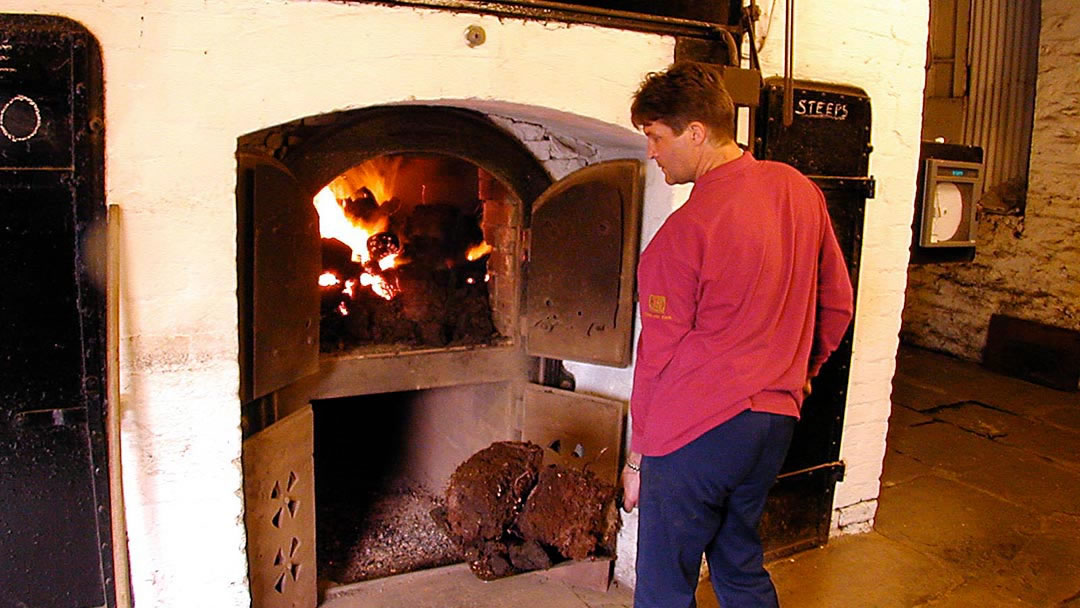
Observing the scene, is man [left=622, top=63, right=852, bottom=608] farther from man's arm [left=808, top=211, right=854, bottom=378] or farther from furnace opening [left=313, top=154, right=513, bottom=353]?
furnace opening [left=313, top=154, right=513, bottom=353]

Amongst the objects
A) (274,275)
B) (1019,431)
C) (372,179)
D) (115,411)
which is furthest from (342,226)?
(1019,431)

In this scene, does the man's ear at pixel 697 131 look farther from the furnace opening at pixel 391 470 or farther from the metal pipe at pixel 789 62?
the furnace opening at pixel 391 470

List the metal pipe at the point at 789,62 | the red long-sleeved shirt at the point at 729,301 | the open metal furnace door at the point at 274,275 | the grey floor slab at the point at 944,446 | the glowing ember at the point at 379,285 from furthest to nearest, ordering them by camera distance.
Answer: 1. the grey floor slab at the point at 944,446
2. the glowing ember at the point at 379,285
3. the metal pipe at the point at 789,62
4. the open metal furnace door at the point at 274,275
5. the red long-sleeved shirt at the point at 729,301

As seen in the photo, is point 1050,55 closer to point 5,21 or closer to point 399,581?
point 399,581

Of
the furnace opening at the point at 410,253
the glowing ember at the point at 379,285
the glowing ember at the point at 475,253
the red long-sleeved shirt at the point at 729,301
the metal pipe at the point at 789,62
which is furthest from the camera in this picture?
the glowing ember at the point at 475,253

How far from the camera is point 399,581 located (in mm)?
2949

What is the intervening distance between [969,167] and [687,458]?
252 centimetres

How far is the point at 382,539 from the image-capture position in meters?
3.42

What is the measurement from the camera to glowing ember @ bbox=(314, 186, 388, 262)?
10.4 feet

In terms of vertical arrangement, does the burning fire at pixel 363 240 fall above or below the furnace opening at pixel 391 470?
above

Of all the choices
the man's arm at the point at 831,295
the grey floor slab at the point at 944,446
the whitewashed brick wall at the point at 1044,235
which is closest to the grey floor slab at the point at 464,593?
the man's arm at the point at 831,295

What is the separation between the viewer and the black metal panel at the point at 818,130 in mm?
2812

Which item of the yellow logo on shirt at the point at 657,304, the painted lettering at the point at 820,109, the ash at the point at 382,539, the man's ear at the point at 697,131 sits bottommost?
the ash at the point at 382,539

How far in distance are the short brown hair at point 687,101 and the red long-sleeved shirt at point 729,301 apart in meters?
0.12
